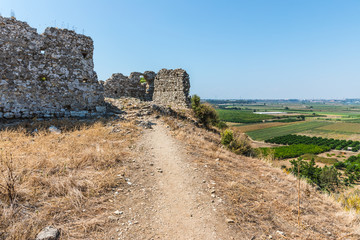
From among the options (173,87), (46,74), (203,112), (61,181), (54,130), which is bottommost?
(61,181)

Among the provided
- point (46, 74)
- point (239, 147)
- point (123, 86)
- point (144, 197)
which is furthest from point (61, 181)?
point (123, 86)

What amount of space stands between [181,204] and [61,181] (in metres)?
2.44

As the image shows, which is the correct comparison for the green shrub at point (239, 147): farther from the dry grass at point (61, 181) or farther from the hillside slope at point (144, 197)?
the dry grass at point (61, 181)

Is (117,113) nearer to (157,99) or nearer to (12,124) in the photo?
(12,124)

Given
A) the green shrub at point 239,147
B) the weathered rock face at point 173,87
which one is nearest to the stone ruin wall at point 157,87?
the weathered rock face at point 173,87

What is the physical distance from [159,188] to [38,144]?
12.6ft

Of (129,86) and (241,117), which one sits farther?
(241,117)

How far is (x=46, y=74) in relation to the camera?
8406 mm

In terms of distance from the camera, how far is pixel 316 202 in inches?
202

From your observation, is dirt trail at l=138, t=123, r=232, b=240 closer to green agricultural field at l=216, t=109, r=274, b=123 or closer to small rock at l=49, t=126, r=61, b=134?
small rock at l=49, t=126, r=61, b=134

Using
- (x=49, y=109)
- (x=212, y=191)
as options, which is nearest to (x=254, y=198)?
(x=212, y=191)

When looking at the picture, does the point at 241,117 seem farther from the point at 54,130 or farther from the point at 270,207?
the point at 270,207

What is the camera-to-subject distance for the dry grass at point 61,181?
9.38 ft

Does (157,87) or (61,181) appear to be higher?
(157,87)
